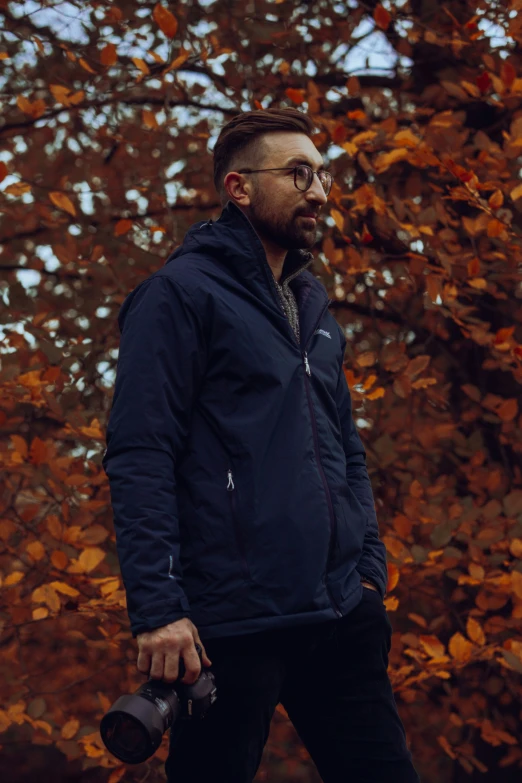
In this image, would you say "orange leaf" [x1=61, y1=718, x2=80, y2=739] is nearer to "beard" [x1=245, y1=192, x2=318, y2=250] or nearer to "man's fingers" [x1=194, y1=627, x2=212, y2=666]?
"man's fingers" [x1=194, y1=627, x2=212, y2=666]

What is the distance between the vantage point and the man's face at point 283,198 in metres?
2.30

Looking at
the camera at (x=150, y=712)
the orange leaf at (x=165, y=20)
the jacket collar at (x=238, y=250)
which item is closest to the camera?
the camera at (x=150, y=712)

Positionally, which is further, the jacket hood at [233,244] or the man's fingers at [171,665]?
the jacket hood at [233,244]

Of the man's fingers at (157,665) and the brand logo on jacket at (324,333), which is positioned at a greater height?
the brand logo on jacket at (324,333)

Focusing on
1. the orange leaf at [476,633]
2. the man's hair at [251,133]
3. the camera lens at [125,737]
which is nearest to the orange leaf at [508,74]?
the man's hair at [251,133]

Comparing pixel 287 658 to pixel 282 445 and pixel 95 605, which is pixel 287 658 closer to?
pixel 282 445

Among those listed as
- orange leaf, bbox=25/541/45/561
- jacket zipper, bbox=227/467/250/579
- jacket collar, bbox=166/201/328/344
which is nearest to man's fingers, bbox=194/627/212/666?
jacket zipper, bbox=227/467/250/579

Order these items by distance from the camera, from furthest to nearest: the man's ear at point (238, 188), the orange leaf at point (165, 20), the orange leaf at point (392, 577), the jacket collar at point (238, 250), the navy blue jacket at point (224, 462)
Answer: the orange leaf at point (165, 20), the orange leaf at point (392, 577), the man's ear at point (238, 188), the jacket collar at point (238, 250), the navy blue jacket at point (224, 462)

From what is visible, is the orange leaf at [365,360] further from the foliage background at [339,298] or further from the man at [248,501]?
the man at [248,501]

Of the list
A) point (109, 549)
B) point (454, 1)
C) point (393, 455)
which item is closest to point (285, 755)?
point (109, 549)

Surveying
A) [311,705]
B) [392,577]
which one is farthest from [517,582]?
[311,705]

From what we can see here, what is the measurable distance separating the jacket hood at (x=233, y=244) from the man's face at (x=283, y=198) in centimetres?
7

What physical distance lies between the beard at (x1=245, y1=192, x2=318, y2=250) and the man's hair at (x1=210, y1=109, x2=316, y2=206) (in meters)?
0.11

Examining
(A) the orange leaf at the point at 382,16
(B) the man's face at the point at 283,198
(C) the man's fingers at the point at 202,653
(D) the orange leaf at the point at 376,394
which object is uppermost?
(A) the orange leaf at the point at 382,16
